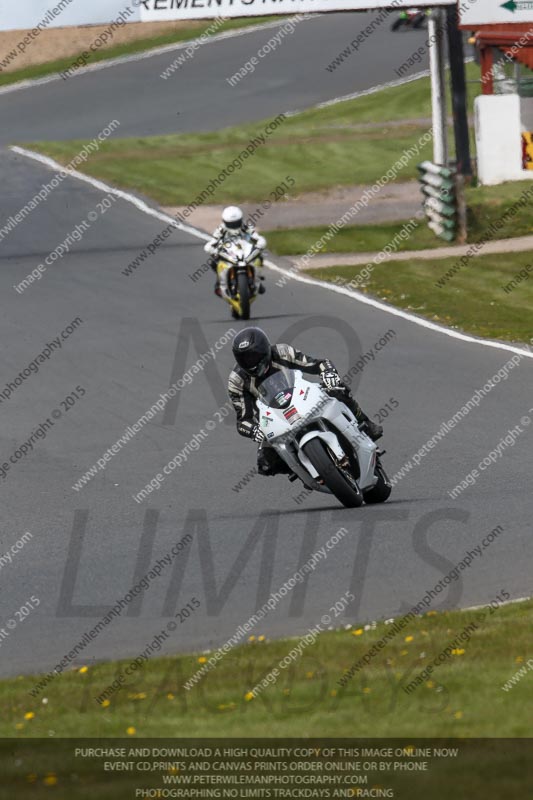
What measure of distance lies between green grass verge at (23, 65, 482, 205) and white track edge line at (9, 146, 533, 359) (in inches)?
16.3

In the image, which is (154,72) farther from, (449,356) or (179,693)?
(179,693)

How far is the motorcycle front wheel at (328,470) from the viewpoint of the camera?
A: 10.8 meters

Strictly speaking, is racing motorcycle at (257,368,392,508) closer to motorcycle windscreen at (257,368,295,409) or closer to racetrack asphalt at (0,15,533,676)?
motorcycle windscreen at (257,368,295,409)

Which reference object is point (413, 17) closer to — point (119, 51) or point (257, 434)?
point (119, 51)

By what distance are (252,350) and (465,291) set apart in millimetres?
11903

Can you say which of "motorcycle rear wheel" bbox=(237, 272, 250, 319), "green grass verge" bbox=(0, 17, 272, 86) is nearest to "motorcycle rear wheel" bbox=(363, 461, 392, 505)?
"motorcycle rear wheel" bbox=(237, 272, 250, 319)

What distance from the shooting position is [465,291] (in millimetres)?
22234

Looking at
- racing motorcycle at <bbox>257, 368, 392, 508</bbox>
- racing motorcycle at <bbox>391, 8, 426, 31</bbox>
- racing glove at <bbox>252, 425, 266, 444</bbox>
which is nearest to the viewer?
racing motorcycle at <bbox>257, 368, 392, 508</bbox>

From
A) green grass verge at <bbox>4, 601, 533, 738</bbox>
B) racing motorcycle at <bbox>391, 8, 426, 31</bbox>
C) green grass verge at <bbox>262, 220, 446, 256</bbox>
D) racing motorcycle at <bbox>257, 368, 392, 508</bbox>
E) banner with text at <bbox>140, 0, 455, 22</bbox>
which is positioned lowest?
green grass verge at <bbox>4, 601, 533, 738</bbox>

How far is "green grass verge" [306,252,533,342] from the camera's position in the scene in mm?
19703

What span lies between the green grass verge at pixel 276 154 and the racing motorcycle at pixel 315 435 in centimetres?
1981

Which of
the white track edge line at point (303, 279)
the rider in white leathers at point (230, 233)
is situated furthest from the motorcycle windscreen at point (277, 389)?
the rider in white leathers at point (230, 233)

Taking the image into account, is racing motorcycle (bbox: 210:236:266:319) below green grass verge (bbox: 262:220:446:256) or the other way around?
below

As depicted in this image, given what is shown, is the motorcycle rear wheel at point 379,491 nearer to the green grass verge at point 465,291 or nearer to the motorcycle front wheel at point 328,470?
the motorcycle front wheel at point 328,470
